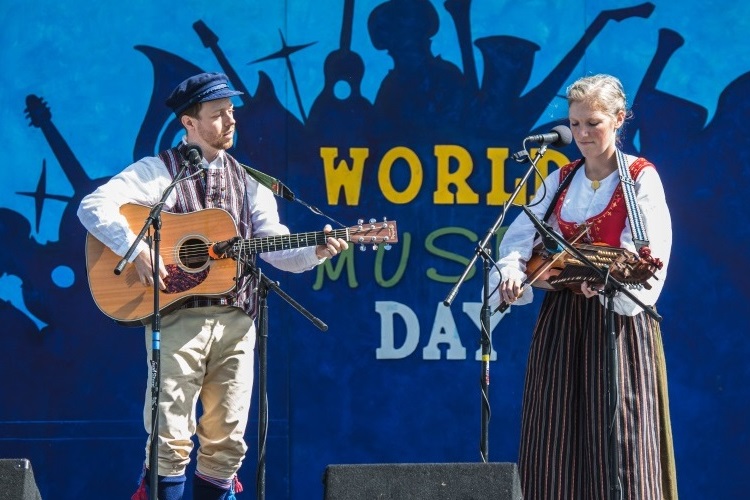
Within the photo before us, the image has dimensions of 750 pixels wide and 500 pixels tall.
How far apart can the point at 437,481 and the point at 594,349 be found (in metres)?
1.01

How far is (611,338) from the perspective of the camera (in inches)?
169

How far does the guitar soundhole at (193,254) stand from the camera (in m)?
4.91

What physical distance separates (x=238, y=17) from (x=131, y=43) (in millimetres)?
523

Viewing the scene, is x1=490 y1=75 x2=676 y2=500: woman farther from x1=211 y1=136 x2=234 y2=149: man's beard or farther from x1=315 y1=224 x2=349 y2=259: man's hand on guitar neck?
x1=211 y1=136 x2=234 y2=149: man's beard

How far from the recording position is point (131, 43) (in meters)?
5.98

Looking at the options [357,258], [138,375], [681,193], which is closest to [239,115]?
[357,258]

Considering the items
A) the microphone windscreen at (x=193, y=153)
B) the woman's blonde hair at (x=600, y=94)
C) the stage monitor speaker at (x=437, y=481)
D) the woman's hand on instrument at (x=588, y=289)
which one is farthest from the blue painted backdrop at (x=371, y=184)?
the stage monitor speaker at (x=437, y=481)

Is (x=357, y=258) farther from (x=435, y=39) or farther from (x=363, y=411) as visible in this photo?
(x=435, y=39)

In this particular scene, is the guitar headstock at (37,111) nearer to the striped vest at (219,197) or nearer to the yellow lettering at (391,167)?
the striped vest at (219,197)

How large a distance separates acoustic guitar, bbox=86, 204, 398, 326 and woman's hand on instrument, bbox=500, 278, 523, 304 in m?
0.57

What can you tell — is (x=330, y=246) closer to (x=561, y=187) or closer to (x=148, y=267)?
(x=148, y=267)

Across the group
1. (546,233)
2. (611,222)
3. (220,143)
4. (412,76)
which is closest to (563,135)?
(611,222)

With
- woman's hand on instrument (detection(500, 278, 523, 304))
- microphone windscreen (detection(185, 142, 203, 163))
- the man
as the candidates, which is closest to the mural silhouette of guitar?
the man

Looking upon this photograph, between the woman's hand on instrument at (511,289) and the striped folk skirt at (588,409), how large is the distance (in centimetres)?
22
